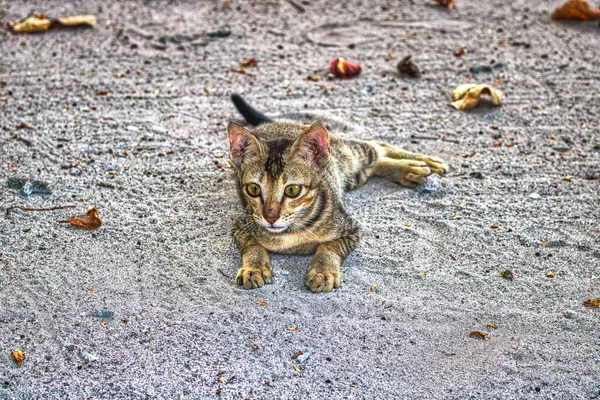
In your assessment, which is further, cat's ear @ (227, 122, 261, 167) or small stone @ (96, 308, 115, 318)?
cat's ear @ (227, 122, 261, 167)

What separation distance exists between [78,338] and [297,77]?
3865mm

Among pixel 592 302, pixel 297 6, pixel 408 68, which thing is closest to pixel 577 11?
pixel 408 68

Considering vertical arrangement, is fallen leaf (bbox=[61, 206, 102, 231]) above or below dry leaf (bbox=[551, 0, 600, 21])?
below

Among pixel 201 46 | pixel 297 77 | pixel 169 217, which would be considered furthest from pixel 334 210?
pixel 201 46

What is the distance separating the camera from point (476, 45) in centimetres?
757

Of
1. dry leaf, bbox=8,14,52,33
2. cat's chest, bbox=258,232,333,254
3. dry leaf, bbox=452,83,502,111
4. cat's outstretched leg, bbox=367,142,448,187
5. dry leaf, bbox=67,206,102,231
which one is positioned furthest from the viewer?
dry leaf, bbox=8,14,52,33

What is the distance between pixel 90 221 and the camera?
494 centimetres

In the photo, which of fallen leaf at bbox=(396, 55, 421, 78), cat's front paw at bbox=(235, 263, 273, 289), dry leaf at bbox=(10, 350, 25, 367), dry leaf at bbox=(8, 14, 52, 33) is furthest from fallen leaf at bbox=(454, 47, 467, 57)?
dry leaf at bbox=(10, 350, 25, 367)

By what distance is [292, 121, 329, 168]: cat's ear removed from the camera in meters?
4.30

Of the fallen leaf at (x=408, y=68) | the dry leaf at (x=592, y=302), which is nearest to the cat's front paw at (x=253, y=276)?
the dry leaf at (x=592, y=302)

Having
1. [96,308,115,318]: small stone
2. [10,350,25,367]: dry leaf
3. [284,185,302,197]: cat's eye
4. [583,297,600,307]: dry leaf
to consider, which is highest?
[284,185,302,197]: cat's eye

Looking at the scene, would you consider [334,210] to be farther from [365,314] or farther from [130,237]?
[130,237]

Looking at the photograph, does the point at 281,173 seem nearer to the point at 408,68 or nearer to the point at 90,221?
the point at 90,221

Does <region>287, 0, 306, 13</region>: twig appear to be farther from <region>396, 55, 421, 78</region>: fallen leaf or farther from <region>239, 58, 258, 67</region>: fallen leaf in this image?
<region>396, 55, 421, 78</region>: fallen leaf
